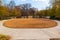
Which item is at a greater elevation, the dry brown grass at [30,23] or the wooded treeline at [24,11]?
the wooded treeline at [24,11]

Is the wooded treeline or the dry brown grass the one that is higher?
the wooded treeline

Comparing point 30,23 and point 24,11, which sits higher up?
point 24,11

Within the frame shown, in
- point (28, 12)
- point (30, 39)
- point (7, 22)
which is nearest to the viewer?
point (30, 39)

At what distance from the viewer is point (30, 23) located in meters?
6.25

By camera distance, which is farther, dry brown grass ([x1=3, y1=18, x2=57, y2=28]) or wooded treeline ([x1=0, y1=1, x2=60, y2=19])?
wooded treeline ([x1=0, y1=1, x2=60, y2=19])

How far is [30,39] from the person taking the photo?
3826mm

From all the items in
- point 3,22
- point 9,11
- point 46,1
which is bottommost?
point 3,22

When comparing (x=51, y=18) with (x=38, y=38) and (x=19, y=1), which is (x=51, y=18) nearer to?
(x=19, y=1)

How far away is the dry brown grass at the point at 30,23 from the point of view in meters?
5.93

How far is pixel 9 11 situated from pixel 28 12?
1035 mm

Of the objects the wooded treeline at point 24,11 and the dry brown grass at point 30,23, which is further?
the wooded treeline at point 24,11

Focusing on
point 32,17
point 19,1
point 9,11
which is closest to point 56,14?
point 32,17

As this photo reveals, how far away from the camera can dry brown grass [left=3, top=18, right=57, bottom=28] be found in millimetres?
5929

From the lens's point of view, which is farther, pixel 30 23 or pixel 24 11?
pixel 24 11
